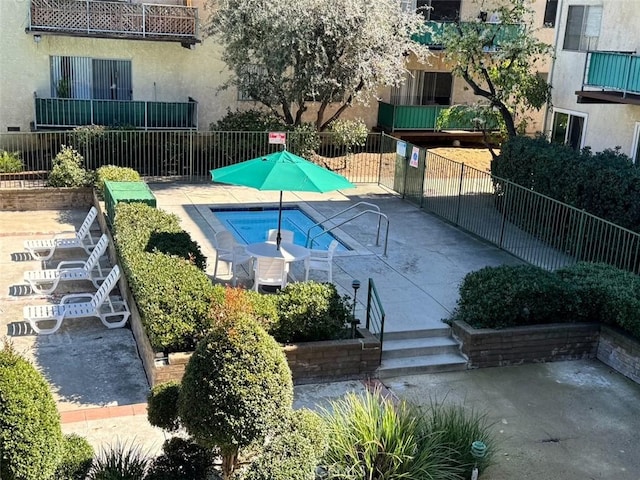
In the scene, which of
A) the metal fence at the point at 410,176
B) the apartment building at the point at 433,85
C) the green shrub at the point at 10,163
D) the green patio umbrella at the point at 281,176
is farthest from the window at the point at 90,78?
the green patio umbrella at the point at 281,176

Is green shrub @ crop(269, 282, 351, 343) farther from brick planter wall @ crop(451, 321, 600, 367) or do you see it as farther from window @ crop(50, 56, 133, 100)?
window @ crop(50, 56, 133, 100)

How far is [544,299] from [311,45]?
12.1 m

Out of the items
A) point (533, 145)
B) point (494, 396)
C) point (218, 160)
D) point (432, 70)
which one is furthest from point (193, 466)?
point (432, 70)

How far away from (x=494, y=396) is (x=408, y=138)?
1896cm

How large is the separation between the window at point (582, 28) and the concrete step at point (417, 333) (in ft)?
38.6

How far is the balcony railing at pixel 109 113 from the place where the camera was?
22.5 meters

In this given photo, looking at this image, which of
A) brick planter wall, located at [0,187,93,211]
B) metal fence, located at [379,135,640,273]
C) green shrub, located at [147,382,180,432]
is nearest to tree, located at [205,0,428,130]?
metal fence, located at [379,135,640,273]

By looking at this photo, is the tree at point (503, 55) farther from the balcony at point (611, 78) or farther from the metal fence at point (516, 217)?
the metal fence at point (516, 217)

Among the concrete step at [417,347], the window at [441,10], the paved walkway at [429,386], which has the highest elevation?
the window at [441,10]

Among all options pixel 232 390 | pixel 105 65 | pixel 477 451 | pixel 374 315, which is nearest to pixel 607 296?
pixel 374 315

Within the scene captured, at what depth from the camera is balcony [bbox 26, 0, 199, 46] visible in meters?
22.1

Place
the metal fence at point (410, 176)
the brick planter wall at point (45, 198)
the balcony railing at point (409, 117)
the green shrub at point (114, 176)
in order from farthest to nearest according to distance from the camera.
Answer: the balcony railing at point (409, 117) < the brick planter wall at point (45, 198) < the green shrub at point (114, 176) < the metal fence at point (410, 176)

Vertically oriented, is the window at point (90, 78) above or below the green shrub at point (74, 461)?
above

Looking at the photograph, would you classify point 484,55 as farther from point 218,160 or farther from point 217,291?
point 217,291
